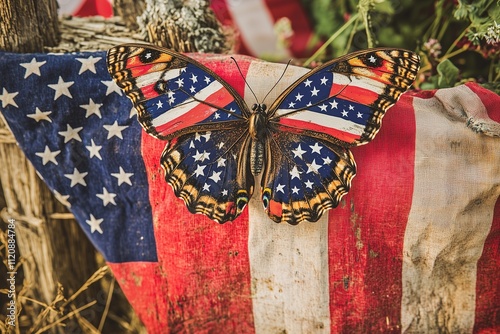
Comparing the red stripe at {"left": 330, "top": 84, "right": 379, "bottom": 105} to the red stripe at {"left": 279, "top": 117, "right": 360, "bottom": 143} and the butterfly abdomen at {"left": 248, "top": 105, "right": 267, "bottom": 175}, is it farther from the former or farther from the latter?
the butterfly abdomen at {"left": 248, "top": 105, "right": 267, "bottom": 175}

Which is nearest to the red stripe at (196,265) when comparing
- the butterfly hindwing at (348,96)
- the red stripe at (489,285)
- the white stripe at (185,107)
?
the white stripe at (185,107)

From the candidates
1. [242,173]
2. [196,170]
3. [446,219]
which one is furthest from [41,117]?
[446,219]

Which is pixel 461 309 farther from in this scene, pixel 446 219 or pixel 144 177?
pixel 144 177

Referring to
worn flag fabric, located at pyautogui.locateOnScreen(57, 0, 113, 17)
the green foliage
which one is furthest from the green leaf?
worn flag fabric, located at pyautogui.locateOnScreen(57, 0, 113, 17)

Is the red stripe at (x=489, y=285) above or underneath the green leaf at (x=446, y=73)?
underneath

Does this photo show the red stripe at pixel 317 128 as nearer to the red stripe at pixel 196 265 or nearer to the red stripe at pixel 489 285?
the red stripe at pixel 196 265

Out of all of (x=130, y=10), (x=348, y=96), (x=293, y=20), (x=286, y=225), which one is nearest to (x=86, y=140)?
(x=130, y=10)
